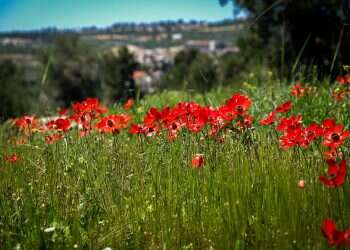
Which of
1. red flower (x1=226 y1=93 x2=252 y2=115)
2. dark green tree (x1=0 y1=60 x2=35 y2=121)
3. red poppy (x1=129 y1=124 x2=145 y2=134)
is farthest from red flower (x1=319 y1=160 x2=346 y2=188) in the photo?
dark green tree (x1=0 y1=60 x2=35 y2=121)

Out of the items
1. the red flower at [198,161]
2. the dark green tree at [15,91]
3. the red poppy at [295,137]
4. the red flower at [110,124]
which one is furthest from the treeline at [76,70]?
the red poppy at [295,137]

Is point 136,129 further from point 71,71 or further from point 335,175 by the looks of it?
point 71,71

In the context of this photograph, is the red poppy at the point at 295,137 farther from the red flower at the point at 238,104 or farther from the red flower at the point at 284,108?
the red flower at the point at 284,108

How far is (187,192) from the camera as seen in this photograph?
10.0 ft

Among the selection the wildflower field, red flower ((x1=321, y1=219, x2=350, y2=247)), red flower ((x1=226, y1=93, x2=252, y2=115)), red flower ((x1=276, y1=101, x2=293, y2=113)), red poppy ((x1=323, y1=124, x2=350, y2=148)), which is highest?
red flower ((x1=226, y1=93, x2=252, y2=115))

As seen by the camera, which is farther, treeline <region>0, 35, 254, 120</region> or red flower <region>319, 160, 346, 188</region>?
treeline <region>0, 35, 254, 120</region>

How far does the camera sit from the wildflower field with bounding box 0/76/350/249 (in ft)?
8.50

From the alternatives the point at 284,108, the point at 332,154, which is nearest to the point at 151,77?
the point at 284,108

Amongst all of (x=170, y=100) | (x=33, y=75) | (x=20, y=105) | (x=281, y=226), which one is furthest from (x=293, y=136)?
(x=33, y=75)

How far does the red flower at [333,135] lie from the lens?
288 centimetres

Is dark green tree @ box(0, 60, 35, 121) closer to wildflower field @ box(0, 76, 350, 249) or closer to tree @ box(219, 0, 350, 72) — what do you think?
tree @ box(219, 0, 350, 72)

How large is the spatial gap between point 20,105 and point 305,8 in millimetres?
27063

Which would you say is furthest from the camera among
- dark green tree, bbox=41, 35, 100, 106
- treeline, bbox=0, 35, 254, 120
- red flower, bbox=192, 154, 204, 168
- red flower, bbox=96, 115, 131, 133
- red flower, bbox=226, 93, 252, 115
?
dark green tree, bbox=41, 35, 100, 106

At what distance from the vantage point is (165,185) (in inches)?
122
